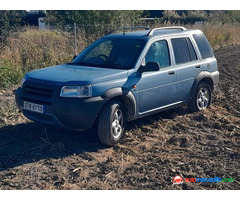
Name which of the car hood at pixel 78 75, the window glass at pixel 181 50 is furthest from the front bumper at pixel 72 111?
the window glass at pixel 181 50

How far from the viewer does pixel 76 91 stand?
19.5 ft

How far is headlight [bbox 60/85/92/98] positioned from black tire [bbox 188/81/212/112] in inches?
117

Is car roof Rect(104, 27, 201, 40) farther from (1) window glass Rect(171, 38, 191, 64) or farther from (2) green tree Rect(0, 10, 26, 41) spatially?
(2) green tree Rect(0, 10, 26, 41)

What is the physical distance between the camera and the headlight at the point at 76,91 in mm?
5926

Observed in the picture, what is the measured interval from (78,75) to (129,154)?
4.84 ft

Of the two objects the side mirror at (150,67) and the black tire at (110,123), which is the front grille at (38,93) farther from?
the side mirror at (150,67)

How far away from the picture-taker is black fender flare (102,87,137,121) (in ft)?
20.1

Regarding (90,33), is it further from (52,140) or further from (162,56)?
(52,140)

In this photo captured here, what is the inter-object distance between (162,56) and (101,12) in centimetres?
1232

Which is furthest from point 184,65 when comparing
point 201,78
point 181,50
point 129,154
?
point 129,154

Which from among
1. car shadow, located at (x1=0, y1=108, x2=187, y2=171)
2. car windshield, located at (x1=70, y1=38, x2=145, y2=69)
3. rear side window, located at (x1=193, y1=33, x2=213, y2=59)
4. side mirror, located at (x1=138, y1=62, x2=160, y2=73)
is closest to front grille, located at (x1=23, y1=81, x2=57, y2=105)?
car shadow, located at (x1=0, y1=108, x2=187, y2=171)

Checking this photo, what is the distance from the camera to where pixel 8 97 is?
9.27 metres

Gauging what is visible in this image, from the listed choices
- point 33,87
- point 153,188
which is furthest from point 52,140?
point 153,188

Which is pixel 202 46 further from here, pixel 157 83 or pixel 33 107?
pixel 33 107
